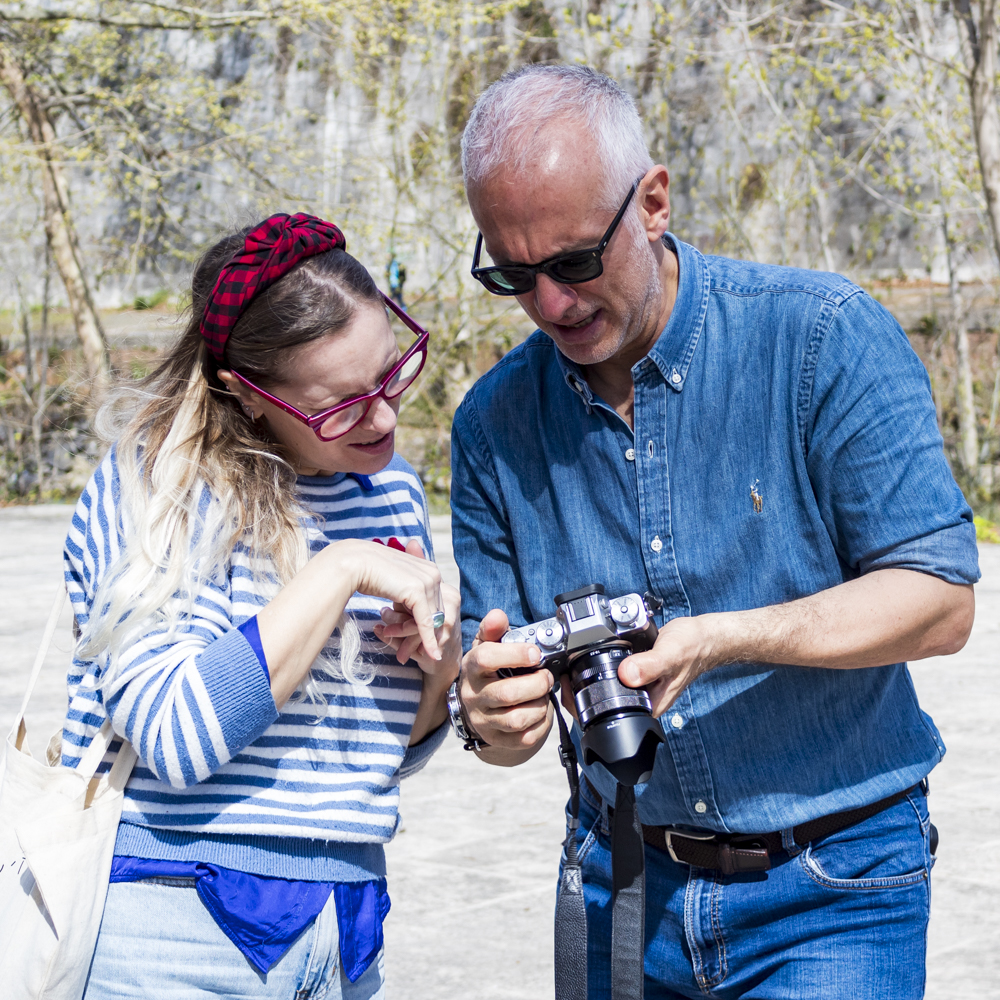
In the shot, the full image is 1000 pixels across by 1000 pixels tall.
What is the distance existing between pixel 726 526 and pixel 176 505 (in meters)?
0.85

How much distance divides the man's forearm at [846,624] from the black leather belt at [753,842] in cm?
29

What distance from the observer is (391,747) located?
195cm

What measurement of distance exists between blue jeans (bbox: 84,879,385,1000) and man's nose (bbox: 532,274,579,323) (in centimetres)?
101

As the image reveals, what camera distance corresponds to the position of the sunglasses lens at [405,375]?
6.73 feet

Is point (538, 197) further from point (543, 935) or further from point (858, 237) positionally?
point (858, 237)

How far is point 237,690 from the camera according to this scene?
1.71 metres

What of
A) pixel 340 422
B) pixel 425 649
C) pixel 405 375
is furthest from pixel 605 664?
pixel 405 375

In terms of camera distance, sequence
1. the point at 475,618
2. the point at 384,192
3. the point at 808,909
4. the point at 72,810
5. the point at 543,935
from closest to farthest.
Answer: the point at 72,810, the point at 808,909, the point at 475,618, the point at 543,935, the point at 384,192

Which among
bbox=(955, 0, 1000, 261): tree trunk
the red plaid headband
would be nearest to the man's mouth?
the red plaid headband

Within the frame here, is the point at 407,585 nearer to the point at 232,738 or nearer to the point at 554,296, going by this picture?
the point at 232,738

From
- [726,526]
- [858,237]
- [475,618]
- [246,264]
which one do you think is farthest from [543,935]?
[858,237]

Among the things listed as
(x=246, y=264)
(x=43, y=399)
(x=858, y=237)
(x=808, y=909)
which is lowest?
(x=43, y=399)

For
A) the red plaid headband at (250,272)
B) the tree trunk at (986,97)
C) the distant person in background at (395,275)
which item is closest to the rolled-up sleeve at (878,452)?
the red plaid headband at (250,272)

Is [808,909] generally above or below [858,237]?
above
